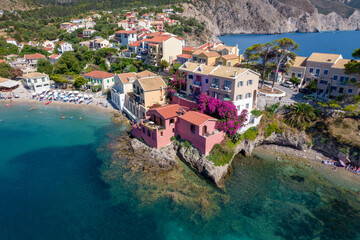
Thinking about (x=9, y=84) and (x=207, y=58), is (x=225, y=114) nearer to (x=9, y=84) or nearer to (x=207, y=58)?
(x=207, y=58)

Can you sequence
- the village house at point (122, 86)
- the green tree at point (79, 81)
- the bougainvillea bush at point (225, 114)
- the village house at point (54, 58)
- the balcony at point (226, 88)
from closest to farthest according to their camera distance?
the bougainvillea bush at point (225, 114) → the balcony at point (226, 88) → the village house at point (122, 86) → the green tree at point (79, 81) → the village house at point (54, 58)

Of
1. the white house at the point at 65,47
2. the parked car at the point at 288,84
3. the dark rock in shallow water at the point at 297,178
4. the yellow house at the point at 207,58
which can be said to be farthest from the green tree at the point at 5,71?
the dark rock in shallow water at the point at 297,178

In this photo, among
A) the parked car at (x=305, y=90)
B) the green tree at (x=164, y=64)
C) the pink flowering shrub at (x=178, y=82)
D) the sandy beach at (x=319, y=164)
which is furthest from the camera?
the green tree at (x=164, y=64)

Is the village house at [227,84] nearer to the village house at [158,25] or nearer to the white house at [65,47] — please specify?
the white house at [65,47]

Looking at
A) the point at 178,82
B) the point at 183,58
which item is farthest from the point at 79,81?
the point at 178,82

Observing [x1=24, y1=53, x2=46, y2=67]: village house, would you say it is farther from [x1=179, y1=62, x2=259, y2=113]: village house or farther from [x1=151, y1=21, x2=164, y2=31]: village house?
[x1=179, y1=62, x2=259, y2=113]: village house

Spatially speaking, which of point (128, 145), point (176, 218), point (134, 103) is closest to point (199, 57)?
point (134, 103)

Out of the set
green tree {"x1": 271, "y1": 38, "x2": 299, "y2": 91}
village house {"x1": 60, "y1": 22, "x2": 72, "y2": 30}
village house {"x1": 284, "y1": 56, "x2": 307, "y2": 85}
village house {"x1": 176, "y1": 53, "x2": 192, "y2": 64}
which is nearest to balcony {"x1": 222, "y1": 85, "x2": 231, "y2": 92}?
green tree {"x1": 271, "y1": 38, "x2": 299, "y2": 91}
